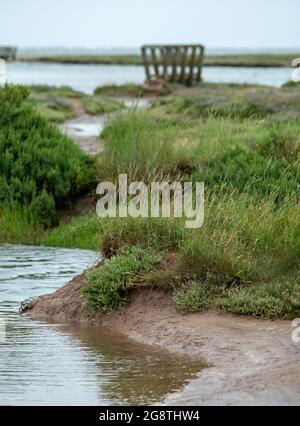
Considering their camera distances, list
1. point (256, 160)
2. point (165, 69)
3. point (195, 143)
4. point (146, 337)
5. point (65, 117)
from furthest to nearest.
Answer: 1. point (165, 69)
2. point (65, 117)
3. point (195, 143)
4. point (256, 160)
5. point (146, 337)

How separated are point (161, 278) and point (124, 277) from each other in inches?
14.4

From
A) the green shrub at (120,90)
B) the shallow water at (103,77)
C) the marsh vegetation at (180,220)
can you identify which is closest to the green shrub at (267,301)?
the marsh vegetation at (180,220)

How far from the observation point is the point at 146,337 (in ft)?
36.3

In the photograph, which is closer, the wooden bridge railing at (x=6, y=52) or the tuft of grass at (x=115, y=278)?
the tuft of grass at (x=115, y=278)

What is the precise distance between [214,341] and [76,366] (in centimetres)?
128

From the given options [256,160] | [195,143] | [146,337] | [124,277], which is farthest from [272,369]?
[195,143]

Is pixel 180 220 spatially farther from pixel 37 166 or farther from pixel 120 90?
pixel 120 90

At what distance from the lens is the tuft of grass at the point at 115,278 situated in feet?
38.3

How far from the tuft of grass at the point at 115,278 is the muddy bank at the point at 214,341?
117 millimetres

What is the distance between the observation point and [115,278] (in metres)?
11.7

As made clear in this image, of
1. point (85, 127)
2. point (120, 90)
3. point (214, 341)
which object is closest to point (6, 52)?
point (120, 90)

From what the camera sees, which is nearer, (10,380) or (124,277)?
(10,380)

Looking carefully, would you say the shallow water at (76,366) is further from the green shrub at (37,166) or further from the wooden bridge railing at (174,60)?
the wooden bridge railing at (174,60)
